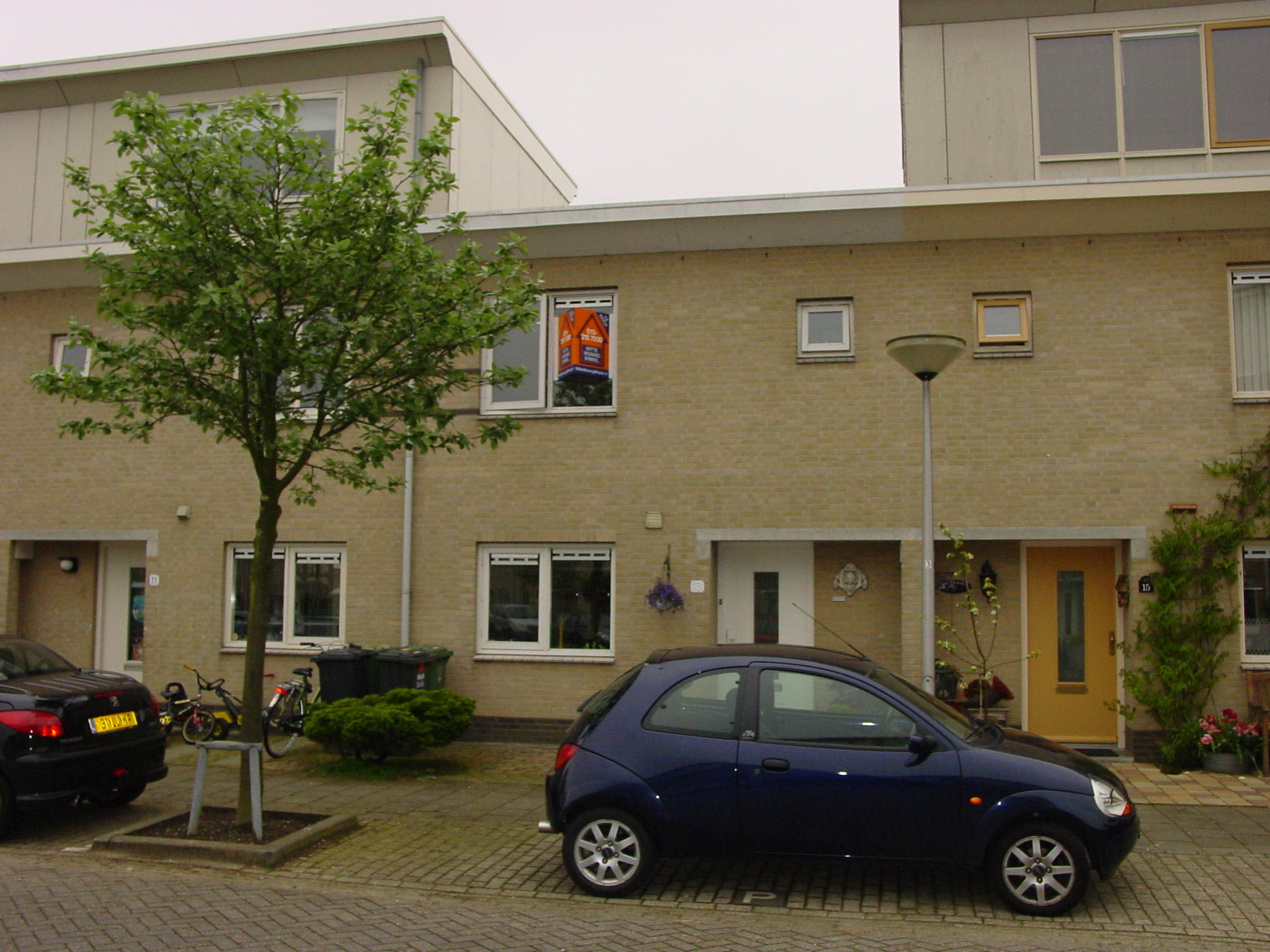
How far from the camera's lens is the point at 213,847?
7473 millimetres

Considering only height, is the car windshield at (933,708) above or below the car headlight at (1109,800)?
above

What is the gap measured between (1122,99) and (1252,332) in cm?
290

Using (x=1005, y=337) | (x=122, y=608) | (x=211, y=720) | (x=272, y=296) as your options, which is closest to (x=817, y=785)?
(x=272, y=296)

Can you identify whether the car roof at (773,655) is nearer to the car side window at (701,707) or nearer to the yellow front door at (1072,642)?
the car side window at (701,707)

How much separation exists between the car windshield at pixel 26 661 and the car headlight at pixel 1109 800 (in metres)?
8.13

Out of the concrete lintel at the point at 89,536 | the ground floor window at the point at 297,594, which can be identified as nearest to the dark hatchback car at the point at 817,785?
the ground floor window at the point at 297,594

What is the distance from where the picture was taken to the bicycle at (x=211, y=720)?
1190 cm

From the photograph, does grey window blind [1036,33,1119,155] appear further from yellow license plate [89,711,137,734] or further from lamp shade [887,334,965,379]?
yellow license plate [89,711,137,734]

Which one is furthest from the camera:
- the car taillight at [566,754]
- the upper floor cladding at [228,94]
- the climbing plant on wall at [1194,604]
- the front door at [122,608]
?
the front door at [122,608]

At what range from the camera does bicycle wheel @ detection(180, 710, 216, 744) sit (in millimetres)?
11883

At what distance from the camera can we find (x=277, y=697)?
38.3 ft

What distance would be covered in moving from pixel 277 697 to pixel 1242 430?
1057 cm

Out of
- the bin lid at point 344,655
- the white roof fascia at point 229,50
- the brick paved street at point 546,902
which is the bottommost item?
the brick paved street at point 546,902

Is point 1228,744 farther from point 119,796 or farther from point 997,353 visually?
point 119,796
